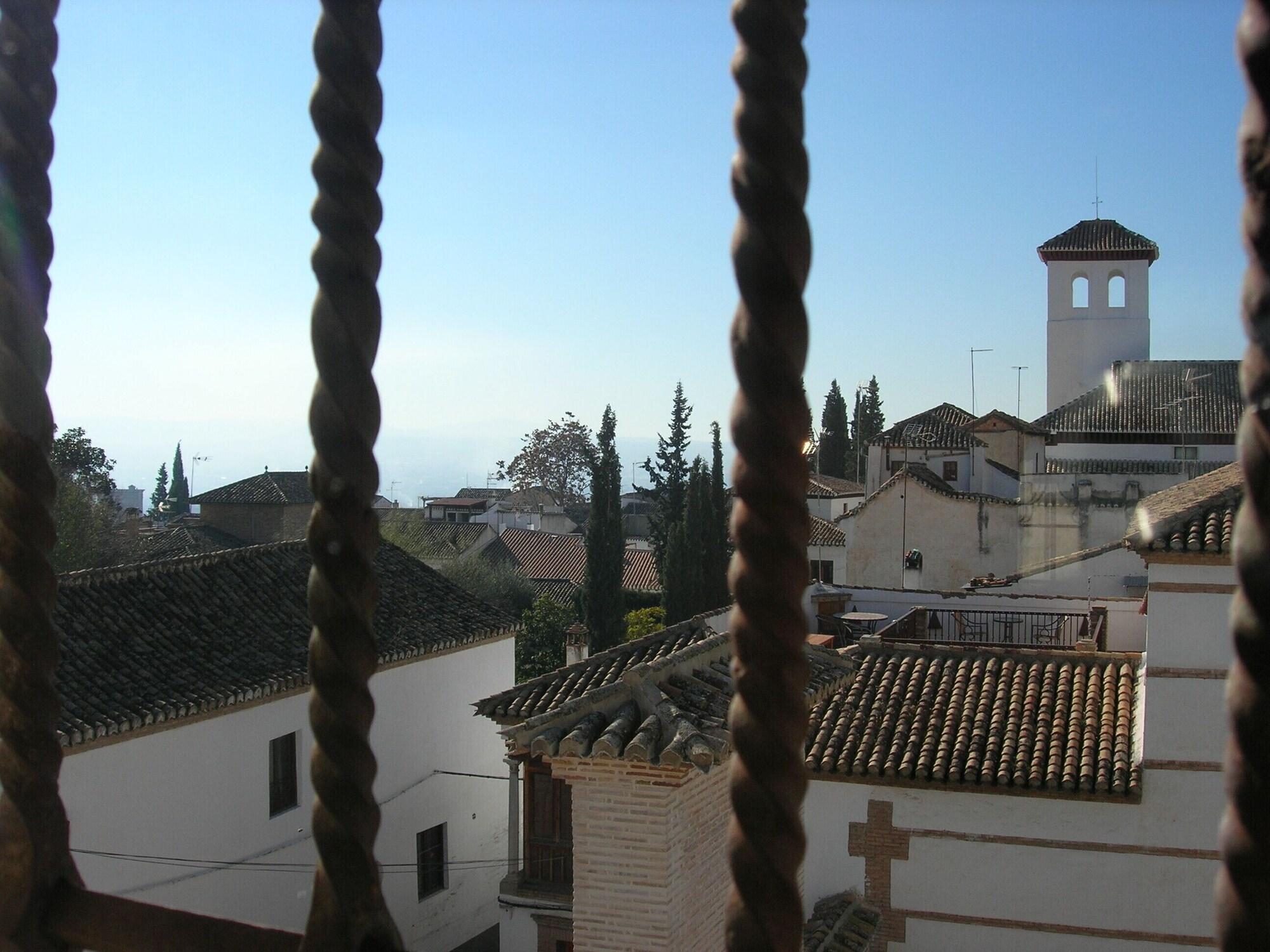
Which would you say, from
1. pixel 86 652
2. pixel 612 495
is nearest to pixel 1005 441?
pixel 612 495

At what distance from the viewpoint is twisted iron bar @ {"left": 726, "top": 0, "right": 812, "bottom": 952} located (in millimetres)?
804

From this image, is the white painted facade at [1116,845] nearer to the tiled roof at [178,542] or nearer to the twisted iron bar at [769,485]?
the twisted iron bar at [769,485]

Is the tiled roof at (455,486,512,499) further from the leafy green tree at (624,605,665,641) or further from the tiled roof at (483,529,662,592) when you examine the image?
the leafy green tree at (624,605,665,641)

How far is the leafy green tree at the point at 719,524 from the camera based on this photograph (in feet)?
78.7

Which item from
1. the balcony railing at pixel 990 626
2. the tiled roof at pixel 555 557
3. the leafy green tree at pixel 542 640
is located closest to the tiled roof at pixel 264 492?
the tiled roof at pixel 555 557

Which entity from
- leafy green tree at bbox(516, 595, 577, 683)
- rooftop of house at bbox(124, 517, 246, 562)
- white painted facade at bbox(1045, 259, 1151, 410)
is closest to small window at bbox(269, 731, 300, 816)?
leafy green tree at bbox(516, 595, 577, 683)

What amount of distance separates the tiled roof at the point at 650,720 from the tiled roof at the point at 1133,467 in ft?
58.5

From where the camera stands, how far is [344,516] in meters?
0.96

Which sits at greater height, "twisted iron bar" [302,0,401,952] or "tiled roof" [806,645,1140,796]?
"twisted iron bar" [302,0,401,952]

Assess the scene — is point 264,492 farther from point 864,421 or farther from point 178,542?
point 864,421

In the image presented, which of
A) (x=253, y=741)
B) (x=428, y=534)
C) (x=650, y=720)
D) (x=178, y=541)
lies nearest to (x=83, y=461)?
(x=178, y=541)

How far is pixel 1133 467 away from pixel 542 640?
1257 cm

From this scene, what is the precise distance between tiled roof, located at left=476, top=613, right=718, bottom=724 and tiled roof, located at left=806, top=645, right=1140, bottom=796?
1355 mm

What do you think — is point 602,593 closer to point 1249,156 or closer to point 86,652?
point 86,652
